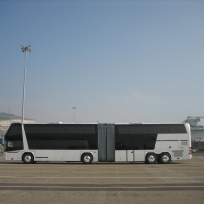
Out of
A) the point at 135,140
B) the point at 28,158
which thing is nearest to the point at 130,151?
the point at 135,140

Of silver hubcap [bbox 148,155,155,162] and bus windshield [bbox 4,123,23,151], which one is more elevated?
bus windshield [bbox 4,123,23,151]

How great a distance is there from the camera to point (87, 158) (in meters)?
25.2

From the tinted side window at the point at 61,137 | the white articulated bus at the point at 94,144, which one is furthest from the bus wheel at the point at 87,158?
the tinted side window at the point at 61,137

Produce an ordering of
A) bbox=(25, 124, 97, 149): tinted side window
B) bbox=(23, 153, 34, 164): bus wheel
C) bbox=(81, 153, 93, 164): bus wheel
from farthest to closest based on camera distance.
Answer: bbox=(25, 124, 97, 149): tinted side window < bbox=(23, 153, 34, 164): bus wheel < bbox=(81, 153, 93, 164): bus wheel

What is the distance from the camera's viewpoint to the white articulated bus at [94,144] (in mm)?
25359

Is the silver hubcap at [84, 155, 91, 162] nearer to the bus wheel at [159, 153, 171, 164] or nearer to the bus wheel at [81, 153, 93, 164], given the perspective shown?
the bus wheel at [81, 153, 93, 164]

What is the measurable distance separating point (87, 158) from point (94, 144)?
1394mm

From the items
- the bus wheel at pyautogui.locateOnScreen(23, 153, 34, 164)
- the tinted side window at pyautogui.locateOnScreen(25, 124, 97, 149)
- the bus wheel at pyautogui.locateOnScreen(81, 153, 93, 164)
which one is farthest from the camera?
the tinted side window at pyautogui.locateOnScreen(25, 124, 97, 149)

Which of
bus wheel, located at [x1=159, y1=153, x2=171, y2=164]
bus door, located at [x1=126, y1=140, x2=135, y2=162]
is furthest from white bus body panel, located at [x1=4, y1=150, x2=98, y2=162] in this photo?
bus wheel, located at [x1=159, y1=153, x2=171, y2=164]

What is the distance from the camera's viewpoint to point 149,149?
2553cm

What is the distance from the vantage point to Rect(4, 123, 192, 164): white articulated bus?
83.2 feet

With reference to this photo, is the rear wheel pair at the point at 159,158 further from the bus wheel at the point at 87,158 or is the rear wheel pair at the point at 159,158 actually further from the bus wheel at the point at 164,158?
the bus wheel at the point at 87,158

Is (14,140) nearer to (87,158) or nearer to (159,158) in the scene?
(87,158)
